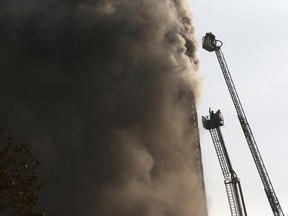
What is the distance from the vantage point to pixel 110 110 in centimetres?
4331

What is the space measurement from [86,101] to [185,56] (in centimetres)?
1314

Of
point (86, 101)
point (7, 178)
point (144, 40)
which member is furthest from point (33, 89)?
point (7, 178)

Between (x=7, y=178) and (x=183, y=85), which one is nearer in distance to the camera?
(x=7, y=178)

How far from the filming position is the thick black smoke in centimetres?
4028

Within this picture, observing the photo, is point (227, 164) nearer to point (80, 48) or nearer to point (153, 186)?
point (153, 186)

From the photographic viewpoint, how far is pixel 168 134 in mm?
46375

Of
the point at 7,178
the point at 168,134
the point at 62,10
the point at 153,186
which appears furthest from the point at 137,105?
the point at 7,178

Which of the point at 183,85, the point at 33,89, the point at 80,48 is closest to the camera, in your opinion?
the point at 33,89

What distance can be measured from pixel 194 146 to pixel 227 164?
21.0ft

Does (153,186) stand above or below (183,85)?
below

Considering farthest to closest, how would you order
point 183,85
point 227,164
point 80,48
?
point 227,164 → point 183,85 → point 80,48

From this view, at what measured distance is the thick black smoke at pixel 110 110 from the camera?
4028 cm

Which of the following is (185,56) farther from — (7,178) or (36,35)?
(7,178)

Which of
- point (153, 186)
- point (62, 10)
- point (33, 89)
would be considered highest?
point (62, 10)
